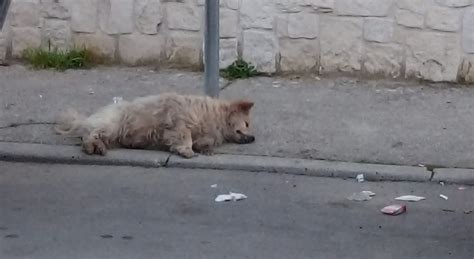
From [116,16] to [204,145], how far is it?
7.84 ft

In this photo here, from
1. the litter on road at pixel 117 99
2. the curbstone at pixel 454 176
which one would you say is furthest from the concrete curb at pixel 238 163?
the litter on road at pixel 117 99

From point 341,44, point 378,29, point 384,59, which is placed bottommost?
point 384,59

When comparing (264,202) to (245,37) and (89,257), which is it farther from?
(245,37)

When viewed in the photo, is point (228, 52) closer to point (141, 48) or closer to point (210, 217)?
point (141, 48)

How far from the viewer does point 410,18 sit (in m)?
9.01

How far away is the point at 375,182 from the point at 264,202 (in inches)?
32.0

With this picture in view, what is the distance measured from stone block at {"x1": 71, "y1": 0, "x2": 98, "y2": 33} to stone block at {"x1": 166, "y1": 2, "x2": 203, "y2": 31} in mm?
602

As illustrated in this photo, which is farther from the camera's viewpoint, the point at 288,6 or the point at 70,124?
the point at 288,6

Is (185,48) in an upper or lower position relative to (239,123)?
upper

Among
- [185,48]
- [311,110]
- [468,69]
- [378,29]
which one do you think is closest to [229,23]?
→ [185,48]

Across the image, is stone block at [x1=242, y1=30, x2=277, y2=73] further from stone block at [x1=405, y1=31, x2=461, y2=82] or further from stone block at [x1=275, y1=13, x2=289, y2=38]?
stone block at [x1=405, y1=31, x2=461, y2=82]

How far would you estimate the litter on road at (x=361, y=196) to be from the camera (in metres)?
6.75

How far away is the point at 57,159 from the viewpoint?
739 centimetres

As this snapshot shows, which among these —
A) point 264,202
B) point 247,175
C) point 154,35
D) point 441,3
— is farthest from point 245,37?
point 264,202
